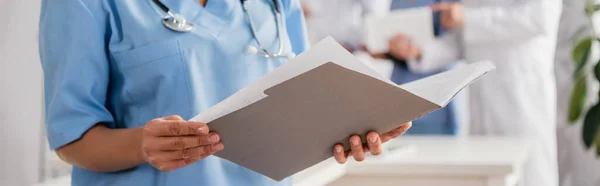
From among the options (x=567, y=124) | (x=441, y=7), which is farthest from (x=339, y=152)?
(x=567, y=124)

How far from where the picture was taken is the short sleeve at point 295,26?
1.16 m

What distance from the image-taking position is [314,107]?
82cm

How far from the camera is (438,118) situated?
305 cm

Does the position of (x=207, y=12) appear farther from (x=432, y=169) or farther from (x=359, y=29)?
(x=359, y=29)

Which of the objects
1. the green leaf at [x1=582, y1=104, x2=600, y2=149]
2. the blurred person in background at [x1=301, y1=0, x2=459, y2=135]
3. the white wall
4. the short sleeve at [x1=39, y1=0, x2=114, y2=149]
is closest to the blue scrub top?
the short sleeve at [x1=39, y1=0, x2=114, y2=149]

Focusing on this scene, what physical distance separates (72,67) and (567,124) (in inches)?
120

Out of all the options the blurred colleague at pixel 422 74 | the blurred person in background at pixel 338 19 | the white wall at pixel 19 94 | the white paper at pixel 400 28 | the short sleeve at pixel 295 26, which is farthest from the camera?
the blurred person in background at pixel 338 19

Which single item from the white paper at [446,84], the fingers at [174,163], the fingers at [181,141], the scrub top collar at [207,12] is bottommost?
the fingers at [174,163]

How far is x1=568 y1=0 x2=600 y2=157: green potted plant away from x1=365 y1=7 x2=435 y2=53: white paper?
24.5 inches

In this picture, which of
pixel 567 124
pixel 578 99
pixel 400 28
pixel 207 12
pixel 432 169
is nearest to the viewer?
pixel 207 12

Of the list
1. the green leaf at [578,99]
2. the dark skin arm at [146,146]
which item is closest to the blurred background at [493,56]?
the green leaf at [578,99]

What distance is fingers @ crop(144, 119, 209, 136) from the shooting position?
0.76m

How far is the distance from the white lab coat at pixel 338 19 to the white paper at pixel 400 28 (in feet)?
1.10

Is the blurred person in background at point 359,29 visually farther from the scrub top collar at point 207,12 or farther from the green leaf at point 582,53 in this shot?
the scrub top collar at point 207,12
